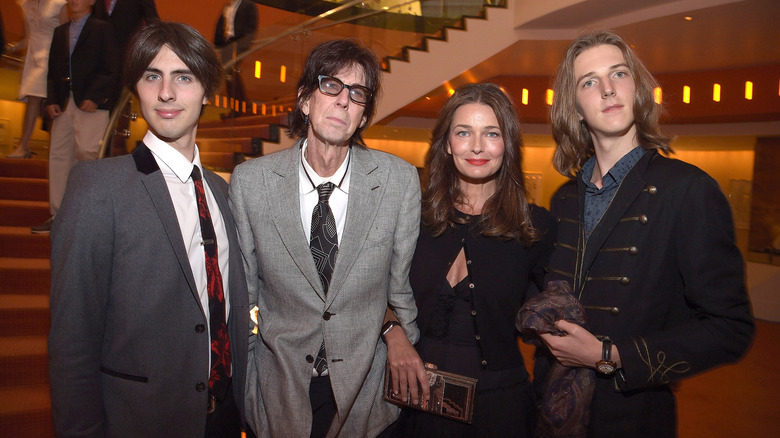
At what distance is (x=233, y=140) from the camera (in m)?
6.06

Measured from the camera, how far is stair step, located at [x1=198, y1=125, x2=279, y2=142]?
235 inches

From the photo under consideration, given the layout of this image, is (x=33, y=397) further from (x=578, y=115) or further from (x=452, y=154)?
(x=578, y=115)

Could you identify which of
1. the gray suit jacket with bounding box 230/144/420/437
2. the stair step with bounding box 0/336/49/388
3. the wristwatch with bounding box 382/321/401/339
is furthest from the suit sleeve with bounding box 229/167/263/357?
the stair step with bounding box 0/336/49/388

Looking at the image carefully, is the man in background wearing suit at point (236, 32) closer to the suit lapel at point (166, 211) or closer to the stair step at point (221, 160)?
the stair step at point (221, 160)

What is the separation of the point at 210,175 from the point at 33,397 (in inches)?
82.1

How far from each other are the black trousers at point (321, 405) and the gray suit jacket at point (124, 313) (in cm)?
41

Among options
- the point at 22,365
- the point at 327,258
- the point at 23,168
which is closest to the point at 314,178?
the point at 327,258

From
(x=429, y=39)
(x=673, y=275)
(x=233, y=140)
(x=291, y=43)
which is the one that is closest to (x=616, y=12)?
(x=429, y=39)

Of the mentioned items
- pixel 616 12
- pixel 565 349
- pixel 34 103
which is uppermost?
pixel 616 12

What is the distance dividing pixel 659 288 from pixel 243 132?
17.9 feet

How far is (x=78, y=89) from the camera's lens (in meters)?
4.09

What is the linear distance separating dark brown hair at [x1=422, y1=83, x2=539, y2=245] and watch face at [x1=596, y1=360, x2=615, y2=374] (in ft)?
1.94

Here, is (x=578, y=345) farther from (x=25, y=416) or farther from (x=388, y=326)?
(x=25, y=416)

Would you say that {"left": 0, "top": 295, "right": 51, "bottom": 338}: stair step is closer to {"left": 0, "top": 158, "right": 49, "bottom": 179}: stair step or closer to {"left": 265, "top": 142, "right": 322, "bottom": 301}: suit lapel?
{"left": 0, "top": 158, "right": 49, "bottom": 179}: stair step
